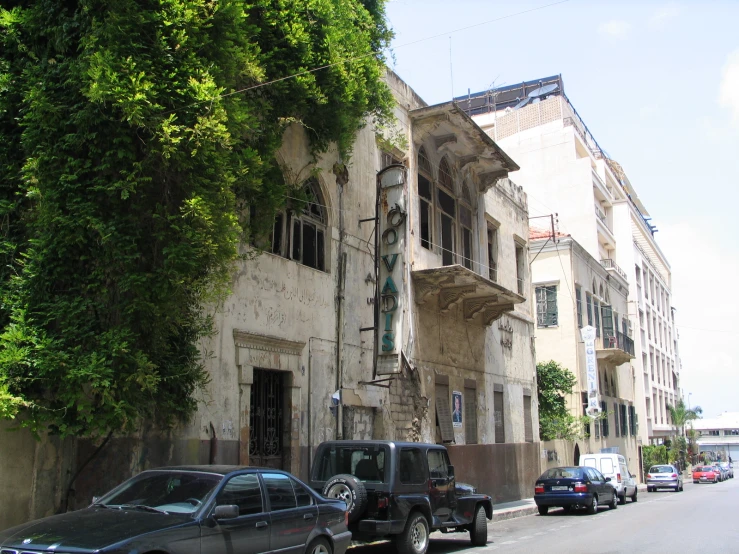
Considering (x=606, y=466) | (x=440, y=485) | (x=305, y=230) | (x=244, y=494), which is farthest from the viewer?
(x=606, y=466)

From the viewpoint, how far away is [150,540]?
6246 millimetres

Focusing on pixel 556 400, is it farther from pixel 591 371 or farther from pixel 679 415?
pixel 679 415

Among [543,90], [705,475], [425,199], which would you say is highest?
[543,90]

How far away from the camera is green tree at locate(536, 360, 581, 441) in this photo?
1162 inches

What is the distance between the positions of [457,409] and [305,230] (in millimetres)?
7889

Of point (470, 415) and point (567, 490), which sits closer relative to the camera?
point (567, 490)

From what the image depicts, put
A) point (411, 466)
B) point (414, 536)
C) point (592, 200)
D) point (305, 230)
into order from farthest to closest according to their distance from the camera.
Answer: point (592, 200) < point (305, 230) < point (411, 466) < point (414, 536)

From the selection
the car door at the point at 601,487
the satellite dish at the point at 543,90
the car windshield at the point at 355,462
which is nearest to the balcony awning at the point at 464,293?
the car door at the point at 601,487

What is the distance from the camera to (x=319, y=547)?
8.25 m

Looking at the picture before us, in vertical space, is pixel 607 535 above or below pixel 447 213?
below

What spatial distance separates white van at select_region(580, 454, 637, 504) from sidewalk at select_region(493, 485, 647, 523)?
3727 millimetres

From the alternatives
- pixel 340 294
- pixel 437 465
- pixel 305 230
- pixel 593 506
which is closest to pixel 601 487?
pixel 593 506

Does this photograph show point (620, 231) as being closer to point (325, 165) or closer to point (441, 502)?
point (325, 165)

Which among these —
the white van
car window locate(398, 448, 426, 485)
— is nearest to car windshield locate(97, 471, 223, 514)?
car window locate(398, 448, 426, 485)
